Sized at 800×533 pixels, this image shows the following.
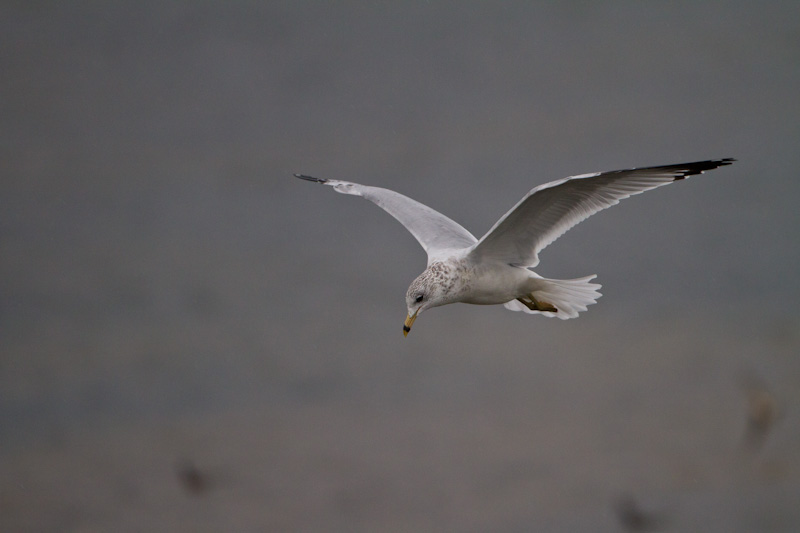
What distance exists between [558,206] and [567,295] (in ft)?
1.91

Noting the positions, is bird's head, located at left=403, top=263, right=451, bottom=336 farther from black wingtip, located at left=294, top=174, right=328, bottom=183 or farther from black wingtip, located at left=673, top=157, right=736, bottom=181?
black wingtip, located at left=294, top=174, right=328, bottom=183

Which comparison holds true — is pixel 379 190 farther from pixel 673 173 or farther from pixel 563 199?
pixel 673 173

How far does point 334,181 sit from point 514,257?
191cm

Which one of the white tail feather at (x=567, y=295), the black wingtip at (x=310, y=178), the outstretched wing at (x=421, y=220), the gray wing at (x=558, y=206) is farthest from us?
the black wingtip at (x=310, y=178)

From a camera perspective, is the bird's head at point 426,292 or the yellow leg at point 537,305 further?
the yellow leg at point 537,305

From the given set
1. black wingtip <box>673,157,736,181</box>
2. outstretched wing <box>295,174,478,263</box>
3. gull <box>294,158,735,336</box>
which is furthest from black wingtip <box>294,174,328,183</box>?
black wingtip <box>673,157,736,181</box>

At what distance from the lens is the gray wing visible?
341 centimetres

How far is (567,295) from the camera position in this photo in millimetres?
4070

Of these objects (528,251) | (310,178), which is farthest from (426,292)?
(310,178)

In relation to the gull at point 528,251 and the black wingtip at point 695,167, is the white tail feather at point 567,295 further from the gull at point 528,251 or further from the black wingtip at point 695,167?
the black wingtip at point 695,167

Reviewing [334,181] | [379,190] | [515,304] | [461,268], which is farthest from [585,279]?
[334,181]

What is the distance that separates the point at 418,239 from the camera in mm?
4211

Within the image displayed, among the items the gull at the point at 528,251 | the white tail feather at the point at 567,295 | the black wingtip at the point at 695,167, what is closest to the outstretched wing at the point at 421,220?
the gull at the point at 528,251

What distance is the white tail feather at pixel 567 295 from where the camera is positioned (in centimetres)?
398
